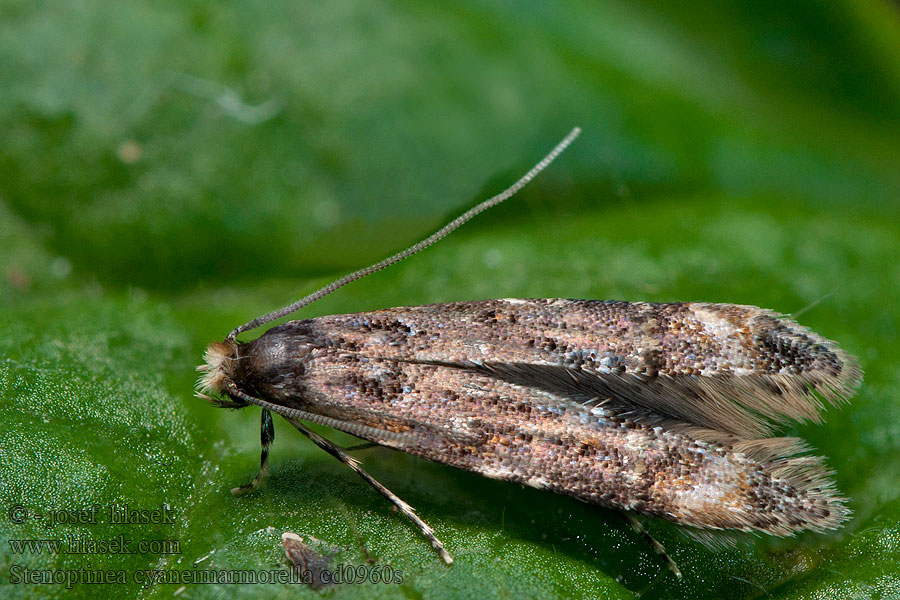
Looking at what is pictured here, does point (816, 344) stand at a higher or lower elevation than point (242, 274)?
lower

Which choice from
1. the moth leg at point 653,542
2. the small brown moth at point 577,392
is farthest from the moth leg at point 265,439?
the moth leg at point 653,542

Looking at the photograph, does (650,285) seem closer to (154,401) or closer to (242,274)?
(242,274)

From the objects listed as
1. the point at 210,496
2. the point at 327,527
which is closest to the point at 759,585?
the point at 327,527

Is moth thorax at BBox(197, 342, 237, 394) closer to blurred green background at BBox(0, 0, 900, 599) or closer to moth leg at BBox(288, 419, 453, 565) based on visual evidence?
blurred green background at BBox(0, 0, 900, 599)

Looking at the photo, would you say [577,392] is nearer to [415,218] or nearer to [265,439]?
[415,218]

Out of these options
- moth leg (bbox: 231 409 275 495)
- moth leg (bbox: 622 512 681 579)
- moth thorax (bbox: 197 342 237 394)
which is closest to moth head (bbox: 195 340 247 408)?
moth thorax (bbox: 197 342 237 394)

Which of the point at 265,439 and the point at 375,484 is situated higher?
the point at 265,439

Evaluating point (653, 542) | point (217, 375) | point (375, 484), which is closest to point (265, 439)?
point (217, 375)
